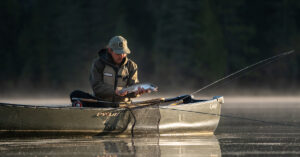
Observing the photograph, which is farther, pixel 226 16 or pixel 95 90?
pixel 226 16

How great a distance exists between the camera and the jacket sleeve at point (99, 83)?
360 inches

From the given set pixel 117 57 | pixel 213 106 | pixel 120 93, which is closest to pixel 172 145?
pixel 120 93

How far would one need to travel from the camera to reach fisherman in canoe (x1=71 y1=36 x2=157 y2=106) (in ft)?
29.9

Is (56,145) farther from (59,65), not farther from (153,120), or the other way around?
(59,65)

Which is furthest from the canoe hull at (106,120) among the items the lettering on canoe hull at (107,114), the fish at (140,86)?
the fish at (140,86)

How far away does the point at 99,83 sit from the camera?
30.0 feet

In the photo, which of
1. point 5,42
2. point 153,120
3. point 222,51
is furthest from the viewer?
point 5,42

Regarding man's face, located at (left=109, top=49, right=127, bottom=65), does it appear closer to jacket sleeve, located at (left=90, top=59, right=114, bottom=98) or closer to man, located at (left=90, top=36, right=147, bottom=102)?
man, located at (left=90, top=36, right=147, bottom=102)

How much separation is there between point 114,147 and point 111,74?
5.70ft

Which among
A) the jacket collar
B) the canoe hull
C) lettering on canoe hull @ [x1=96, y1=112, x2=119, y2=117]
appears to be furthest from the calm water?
the jacket collar

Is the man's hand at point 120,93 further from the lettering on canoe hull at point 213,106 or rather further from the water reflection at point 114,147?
the lettering on canoe hull at point 213,106

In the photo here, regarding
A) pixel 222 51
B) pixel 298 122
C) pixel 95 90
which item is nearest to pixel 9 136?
pixel 95 90

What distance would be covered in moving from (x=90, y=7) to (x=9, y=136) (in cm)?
3760

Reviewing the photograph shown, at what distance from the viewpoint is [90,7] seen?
150 feet
